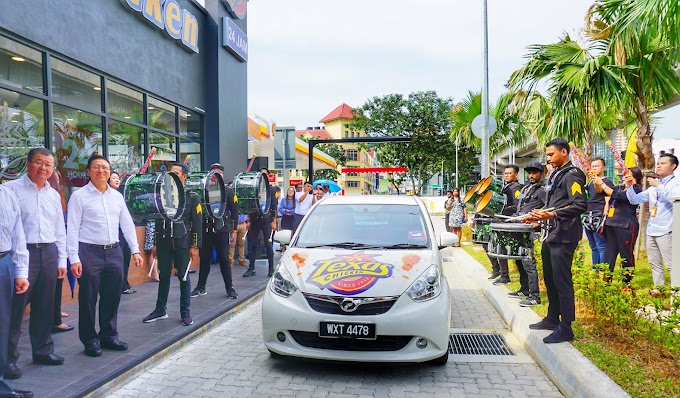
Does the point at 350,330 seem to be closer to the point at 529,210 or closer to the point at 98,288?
the point at 98,288

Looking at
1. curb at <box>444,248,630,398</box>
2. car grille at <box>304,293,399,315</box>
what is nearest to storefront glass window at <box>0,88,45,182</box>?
car grille at <box>304,293,399,315</box>

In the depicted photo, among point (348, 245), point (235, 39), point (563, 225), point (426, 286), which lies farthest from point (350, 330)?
point (235, 39)

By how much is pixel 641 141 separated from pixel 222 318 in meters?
7.64

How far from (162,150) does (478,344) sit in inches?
316

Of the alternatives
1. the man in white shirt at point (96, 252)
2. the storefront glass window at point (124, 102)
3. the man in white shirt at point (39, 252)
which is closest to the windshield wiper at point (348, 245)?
the man in white shirt at point (96, 252)

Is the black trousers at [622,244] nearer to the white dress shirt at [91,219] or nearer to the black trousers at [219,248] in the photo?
the black trousers at [219,248]

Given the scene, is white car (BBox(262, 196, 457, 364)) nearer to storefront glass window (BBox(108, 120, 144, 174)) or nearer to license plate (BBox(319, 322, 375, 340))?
license plate (BBox(319, 322, 375, 340))

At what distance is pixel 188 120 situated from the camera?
11.9m

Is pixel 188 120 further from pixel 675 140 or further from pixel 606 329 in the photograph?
pixel 675 140

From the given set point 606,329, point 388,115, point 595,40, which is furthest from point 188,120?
point 388,115

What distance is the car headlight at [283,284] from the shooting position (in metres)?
4.53

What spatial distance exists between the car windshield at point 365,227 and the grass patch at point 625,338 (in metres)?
1.74

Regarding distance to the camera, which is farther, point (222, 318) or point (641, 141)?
point (641, 141)

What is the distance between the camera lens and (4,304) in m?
3.70
